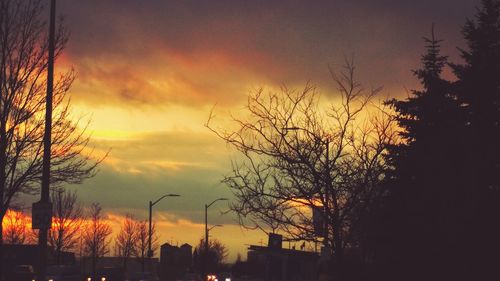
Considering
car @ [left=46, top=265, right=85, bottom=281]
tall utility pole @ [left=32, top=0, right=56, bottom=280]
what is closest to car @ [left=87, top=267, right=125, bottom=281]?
car @ [left=46, top=265, right=85, bottom=281]

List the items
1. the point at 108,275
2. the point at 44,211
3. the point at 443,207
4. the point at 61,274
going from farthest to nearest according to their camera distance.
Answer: the point at 108,275, the point at 61,274, the point at 443,207, the point at 44,211

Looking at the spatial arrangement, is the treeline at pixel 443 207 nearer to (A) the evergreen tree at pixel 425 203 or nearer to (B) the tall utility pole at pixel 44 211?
(A) the evergreen tree at pixel 425 203

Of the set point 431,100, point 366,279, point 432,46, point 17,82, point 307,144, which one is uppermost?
point 432,46

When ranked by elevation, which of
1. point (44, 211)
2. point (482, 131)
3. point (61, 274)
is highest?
point (482, 131)

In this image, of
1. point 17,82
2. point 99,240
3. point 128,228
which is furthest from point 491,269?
point 128,228

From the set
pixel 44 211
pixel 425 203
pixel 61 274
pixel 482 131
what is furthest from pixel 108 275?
pixel 44 211

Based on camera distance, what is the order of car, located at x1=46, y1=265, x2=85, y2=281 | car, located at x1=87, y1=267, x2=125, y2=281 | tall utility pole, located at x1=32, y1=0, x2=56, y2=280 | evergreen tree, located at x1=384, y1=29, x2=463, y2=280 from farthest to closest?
1. car, located at x1=87, y1=267, x2=125, y2=281
2. car, located at x1=46, y1=265, x2=85, y2=281
3. evergreen tree, located at x1=384, y1=29, x2=463, y2=280
4. tall utility pole, located at x1=32, y1=0, x2=56, y2=280

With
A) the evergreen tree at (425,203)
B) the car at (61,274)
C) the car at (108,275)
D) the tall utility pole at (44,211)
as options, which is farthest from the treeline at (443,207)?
the car at (108,275)

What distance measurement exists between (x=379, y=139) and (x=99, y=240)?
82939mm

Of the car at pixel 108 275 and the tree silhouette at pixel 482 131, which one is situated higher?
the tree silhouette at pixel 482 131

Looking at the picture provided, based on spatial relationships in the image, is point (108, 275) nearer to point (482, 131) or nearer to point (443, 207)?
point (482, 131)

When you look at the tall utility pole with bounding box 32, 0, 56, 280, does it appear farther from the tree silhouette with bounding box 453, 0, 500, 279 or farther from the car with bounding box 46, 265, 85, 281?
the car with bounding box 46, 265, 85, 281

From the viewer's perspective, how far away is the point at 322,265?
3009 cm

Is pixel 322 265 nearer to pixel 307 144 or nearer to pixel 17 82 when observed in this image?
pixel 307 144
